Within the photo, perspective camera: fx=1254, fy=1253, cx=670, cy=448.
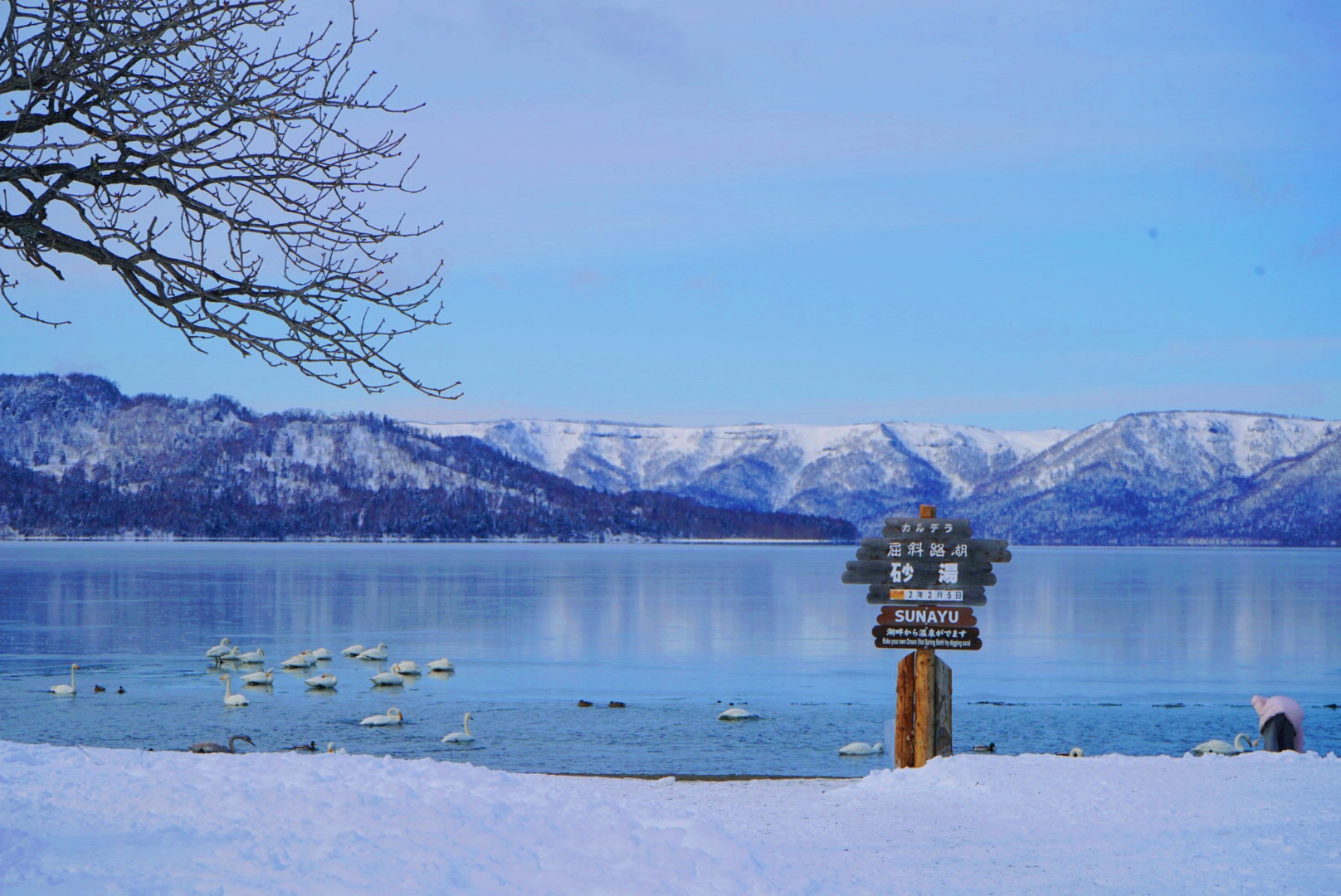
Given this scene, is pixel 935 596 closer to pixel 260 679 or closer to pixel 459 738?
pixel 459 738

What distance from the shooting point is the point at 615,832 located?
27.6 feet

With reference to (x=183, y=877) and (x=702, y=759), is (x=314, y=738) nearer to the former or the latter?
(x=702, y=759)

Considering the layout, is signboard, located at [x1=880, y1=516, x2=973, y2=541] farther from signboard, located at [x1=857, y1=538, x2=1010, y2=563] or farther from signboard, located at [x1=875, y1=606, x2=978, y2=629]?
signboard, located at [x1=875, y1=606, x2=978, y2=629]

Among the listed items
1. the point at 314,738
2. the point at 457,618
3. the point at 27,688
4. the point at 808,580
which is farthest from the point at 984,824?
the point at 808,580

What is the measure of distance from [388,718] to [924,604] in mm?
14532

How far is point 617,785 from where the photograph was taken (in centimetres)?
1391

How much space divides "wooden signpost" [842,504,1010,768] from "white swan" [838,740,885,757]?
25.2 ft

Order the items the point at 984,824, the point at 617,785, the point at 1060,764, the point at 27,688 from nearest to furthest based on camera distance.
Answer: the point at 984,824, the point at 1060,764, the point at 617,785, the point at 27,688

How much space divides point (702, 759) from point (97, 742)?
10.8m

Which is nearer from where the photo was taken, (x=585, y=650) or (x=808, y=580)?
(x=585, y=650)

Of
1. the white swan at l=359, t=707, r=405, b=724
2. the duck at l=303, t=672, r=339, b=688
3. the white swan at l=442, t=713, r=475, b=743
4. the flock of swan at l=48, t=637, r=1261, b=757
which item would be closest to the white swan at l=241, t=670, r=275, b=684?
the flock of swan at l=48, t=637, r=1261, b=757

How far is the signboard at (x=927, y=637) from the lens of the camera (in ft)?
46.6

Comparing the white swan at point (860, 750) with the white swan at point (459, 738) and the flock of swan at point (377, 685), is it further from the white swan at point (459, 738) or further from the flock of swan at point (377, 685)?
the white swan at point (459, 738)

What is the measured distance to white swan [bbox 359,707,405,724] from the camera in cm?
2520
